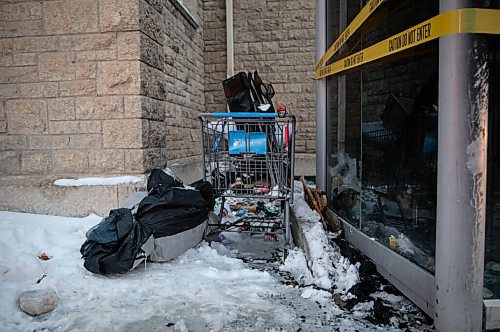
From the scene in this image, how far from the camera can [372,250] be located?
2.81 metres

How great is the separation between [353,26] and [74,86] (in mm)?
2945

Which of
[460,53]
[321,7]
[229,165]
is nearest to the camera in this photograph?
[460,53]

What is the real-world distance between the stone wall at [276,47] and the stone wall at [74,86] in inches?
175

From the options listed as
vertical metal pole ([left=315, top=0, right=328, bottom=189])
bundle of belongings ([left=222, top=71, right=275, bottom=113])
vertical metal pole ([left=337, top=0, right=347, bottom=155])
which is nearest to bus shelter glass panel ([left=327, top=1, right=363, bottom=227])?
vertical metal pole ([left=337, top=0, right=347, bottom=155])

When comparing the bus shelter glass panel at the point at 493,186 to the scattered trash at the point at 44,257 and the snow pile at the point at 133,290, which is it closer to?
the snow pile at the point at 133,290

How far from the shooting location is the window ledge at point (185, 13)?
6125mm

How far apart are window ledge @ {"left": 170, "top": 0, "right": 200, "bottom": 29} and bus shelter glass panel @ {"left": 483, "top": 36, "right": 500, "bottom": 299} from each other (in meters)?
5.28

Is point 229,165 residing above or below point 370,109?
below

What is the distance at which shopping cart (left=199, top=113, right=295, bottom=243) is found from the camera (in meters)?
3.48

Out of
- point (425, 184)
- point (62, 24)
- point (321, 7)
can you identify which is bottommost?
point (425, 184)

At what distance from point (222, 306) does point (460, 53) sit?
6.22 ft

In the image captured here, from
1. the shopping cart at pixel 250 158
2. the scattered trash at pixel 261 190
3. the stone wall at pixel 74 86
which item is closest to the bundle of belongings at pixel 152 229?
the shopping cart at pixel 250 158

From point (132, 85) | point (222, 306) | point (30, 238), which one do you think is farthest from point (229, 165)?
point (30, 238)

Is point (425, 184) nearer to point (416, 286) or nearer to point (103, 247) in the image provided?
point (416, 286)
